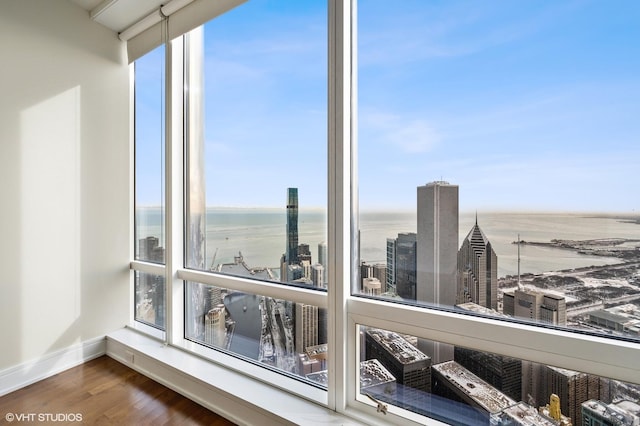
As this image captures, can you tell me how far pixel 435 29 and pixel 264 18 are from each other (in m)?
1.20

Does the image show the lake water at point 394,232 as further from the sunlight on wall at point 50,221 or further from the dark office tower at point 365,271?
the sunlight on wall at point 50,221

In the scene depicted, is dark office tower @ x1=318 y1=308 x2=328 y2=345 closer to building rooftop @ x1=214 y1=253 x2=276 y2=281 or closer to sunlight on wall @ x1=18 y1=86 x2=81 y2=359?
building rooftop @ x1=214 y1=253 x2=276 y2=281

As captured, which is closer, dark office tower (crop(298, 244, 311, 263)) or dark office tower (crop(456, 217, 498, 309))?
dark office tower (crop(456, 217, 498, 309))

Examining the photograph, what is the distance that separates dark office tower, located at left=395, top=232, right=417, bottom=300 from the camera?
1.46m

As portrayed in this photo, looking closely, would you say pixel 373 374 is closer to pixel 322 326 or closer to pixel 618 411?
pixel 322 326

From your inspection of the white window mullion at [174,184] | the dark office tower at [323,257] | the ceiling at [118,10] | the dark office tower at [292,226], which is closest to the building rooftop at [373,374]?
the dark office tower at [323,257]

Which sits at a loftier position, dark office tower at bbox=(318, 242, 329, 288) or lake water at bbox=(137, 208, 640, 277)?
lake water at bbox=(137, 208, 640, 277)

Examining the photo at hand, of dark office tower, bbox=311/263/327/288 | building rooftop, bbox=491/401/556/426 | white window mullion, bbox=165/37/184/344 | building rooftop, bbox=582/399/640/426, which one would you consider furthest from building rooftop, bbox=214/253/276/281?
building rooftop, bbox=582/399/640/426

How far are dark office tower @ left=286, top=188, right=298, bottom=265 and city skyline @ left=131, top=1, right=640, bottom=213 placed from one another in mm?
81

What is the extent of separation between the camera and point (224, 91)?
219cm

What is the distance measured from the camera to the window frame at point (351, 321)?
1.09 meters

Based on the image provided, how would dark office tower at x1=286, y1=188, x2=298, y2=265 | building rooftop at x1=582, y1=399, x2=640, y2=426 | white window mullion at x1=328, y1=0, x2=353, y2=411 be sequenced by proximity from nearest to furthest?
building rooftop at x1=582, y1=399, x2=640, y2=426 → white window mullion at x1=328, y1=0, x2=353, y2=411 → dark office tower at x1=286, y1=188, x2=298, y2=265

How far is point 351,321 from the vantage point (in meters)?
1.59

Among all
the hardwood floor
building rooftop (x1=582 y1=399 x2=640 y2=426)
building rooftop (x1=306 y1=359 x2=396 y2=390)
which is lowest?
the hardwood floor
